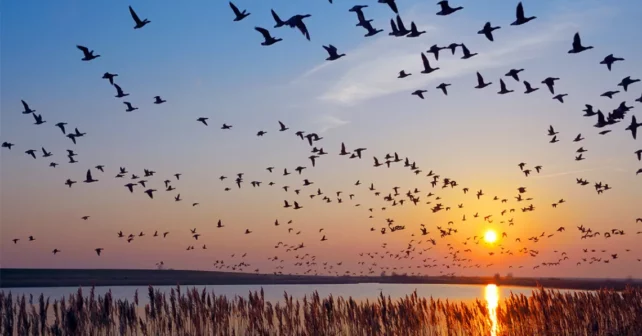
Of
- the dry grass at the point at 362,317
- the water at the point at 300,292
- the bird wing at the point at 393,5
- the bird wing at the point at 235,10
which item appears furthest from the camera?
the water at the point at 300,292

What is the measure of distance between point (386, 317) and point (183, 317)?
7.83m

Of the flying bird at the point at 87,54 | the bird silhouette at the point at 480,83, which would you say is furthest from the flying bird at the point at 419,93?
the flying bird at the point at 87,54

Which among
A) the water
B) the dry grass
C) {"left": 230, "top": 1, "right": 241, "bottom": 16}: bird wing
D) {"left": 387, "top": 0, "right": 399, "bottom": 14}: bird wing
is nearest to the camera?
{"left": 387, "top": 0, "right": 399, "bottom": 14}: bird wing

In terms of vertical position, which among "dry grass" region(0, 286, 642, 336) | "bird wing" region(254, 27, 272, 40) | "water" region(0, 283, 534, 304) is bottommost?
"dry grass" region(0, 286, 642, 336)

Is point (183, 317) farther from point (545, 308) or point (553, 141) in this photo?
point (553, 141)

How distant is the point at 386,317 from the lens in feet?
88.4

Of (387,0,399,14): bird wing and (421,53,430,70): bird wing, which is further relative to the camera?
(421,53,430,70): bird wing

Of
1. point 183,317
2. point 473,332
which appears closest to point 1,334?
point 183,317

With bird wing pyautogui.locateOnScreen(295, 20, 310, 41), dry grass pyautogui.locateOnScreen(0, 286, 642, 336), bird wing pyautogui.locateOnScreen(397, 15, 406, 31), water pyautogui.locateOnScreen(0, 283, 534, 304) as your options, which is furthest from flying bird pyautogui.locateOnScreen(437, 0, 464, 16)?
water pyautogui.locateOnScreen(0, 283, 534, 304)

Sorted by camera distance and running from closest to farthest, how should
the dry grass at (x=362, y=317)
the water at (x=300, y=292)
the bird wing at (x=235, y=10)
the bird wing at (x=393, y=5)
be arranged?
the bird wing at (x=393, y=5) → the dry grass at (x=362, y=317) → the bird wing at (x=235, y=10) → the water at (x=300, y=292)

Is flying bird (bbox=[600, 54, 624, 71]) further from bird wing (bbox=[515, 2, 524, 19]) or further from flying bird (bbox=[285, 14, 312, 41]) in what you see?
flying bird (bbox=[285, 14, 312, 41])

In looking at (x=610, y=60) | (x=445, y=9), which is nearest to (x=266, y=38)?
(x=445, y=9)

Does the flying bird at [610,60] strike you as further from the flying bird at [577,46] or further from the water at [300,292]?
the water at [300,292]

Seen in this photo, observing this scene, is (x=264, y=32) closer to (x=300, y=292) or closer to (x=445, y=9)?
(x=445, y=9)
